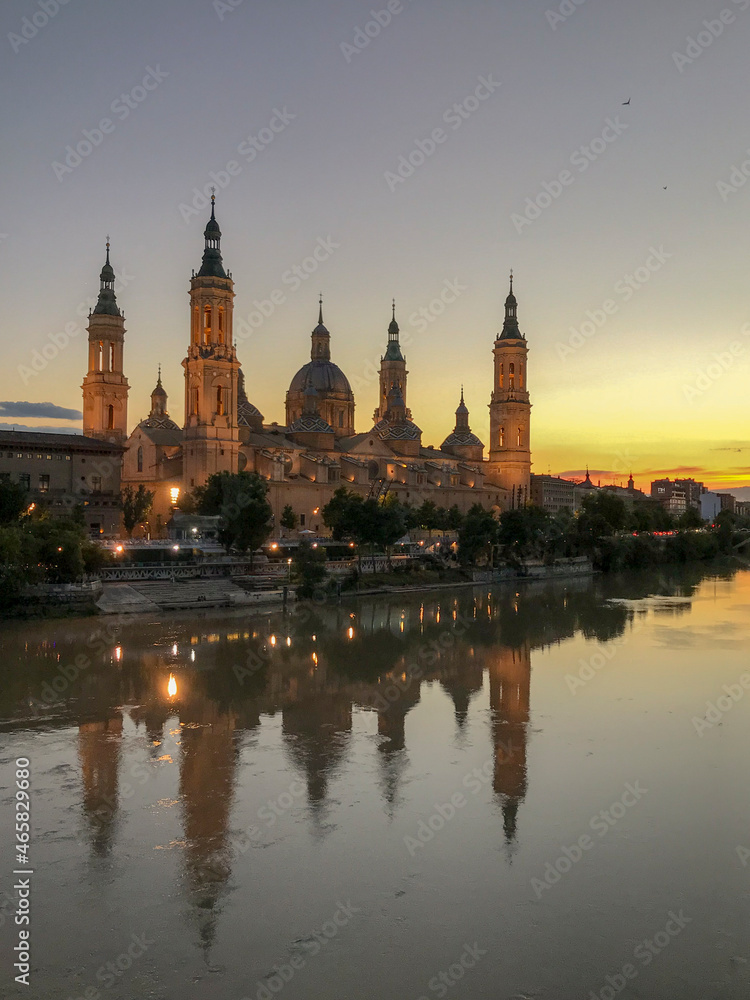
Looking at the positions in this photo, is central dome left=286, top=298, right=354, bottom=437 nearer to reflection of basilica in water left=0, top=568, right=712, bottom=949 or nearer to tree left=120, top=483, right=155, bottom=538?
tree left=120, top=483, right=155, bottom=538

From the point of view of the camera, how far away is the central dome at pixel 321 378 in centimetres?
7931

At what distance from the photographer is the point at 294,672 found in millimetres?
26047

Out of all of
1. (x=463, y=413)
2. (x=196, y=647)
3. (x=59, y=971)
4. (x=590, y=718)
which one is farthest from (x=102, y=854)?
(x=463, y=413)

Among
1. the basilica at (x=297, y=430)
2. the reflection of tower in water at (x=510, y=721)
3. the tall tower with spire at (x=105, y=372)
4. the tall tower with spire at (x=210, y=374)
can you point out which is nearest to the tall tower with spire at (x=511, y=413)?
the basilica at (x=297, y=430)

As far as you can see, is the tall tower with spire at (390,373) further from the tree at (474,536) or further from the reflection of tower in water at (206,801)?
the reflection of tower in water at (206,801)

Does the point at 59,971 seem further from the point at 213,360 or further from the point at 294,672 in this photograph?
the point at 213,360

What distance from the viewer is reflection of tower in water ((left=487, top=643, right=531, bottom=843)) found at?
15328 mm

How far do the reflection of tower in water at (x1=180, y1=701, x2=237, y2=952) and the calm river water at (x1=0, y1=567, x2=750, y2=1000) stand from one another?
0.05 meters

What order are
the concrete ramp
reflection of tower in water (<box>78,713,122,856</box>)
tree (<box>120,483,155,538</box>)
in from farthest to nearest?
1. tree (<box>120,483,155,538</box>)
2. the concrete ramp
3. reflection of tower in water (<box>78,713,122,856</box>)

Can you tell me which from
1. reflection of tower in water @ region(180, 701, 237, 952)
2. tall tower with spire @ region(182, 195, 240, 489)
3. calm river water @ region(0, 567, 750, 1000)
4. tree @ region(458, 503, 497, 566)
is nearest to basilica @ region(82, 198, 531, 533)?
tall tower with spire @ region(182, 195, 240, 489)

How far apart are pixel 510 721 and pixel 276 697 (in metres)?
6.10

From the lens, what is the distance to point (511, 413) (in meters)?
88.2

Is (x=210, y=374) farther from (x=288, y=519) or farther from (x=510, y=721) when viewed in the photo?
(x=510, y=721)

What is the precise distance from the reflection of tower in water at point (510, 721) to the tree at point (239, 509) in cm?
1733
